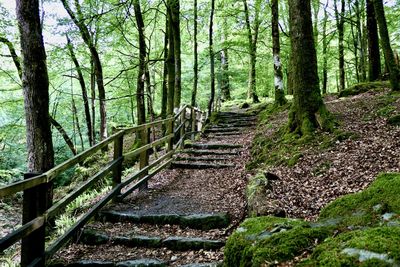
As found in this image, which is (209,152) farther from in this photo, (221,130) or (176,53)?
(176,53)

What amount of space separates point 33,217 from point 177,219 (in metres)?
2.35

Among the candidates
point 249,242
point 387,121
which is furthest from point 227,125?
point 249,242

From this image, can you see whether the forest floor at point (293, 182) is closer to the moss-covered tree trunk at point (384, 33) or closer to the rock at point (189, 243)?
the rock at point (189, 243)

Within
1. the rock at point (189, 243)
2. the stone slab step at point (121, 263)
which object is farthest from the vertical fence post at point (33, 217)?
the rock at point (189, 243)

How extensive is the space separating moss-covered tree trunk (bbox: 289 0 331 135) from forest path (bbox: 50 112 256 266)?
2.03 metres

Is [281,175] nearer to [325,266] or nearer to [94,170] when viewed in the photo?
[325,266]

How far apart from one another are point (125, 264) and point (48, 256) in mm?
942

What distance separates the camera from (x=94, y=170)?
13781mm

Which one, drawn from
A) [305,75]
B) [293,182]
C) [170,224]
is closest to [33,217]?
[170,224]

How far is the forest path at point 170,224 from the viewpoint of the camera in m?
4.44

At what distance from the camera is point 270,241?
267cm

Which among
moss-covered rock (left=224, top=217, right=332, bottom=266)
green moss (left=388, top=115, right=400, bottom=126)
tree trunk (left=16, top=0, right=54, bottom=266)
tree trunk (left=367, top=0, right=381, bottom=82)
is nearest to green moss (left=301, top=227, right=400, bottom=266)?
moss-covered rock (left=224, top=217, right=332, bottom=266)

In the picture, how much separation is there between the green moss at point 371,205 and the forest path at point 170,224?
1.62m

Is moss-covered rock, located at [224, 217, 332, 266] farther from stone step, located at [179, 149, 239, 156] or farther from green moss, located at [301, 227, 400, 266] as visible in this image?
stone step, located at [179, 149, 239, 156]
